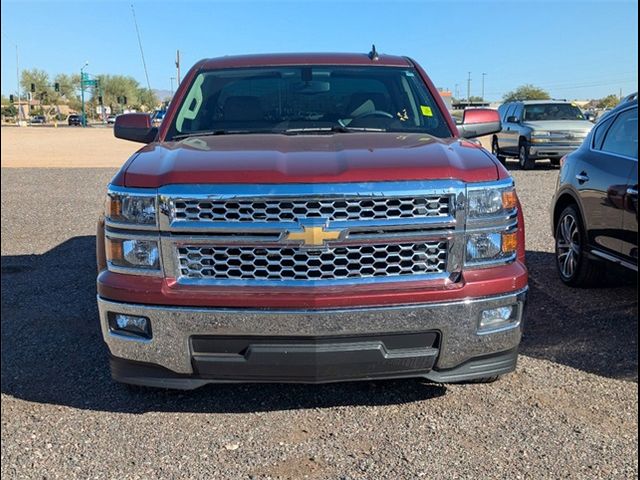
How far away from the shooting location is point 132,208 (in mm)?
3109

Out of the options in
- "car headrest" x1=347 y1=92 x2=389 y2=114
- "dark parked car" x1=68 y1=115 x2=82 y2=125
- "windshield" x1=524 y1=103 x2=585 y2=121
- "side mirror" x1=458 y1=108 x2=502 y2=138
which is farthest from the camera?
"dark parked car" x1=68 y1=115 x2=82 y2=125

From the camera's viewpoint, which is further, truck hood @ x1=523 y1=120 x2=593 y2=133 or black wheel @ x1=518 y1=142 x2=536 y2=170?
black wheel @ x1=518 y1=142 x2=536 y2=170

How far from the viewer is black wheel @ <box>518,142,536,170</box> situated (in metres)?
16.6

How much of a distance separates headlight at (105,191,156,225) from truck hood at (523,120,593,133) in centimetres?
1473

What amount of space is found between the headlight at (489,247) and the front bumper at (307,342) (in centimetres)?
19

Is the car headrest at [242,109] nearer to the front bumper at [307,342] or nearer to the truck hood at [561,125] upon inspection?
the front bumper at [307,342]

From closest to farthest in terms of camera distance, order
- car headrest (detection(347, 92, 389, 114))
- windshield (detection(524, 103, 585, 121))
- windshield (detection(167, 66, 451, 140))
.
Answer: windshield (detection(167, 66, 451, 140)), car headrest (detection(347, 92, 389, 114)), windshield (detection(524, 103, 585, 121))

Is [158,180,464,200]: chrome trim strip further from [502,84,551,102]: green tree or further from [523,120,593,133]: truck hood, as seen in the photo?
[502,84,551,102]: green tree

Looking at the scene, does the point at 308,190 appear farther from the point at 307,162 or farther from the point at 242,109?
the point at 242,109

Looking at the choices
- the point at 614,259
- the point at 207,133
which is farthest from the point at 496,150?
the point at 207,133

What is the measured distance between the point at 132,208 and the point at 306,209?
2.67 ft

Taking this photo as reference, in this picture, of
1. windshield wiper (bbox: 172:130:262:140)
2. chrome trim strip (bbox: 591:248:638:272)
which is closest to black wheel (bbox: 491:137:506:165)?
chrome trim strip (bbox: 591:248:638:272)

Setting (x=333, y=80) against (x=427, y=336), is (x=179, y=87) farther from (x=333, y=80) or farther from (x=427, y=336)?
(x=427, y=336)

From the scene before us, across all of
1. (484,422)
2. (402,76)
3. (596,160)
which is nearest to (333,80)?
(402,76)
